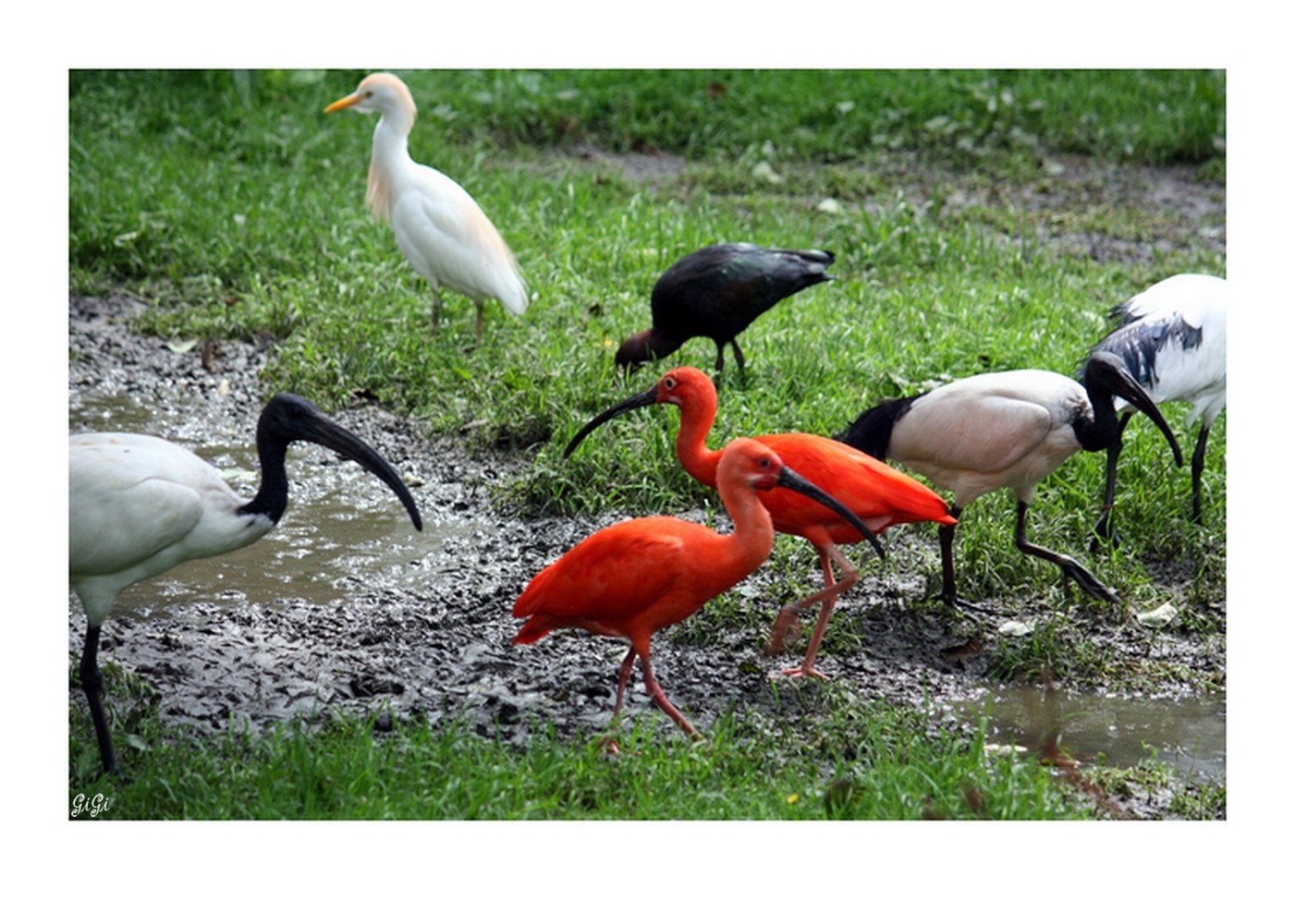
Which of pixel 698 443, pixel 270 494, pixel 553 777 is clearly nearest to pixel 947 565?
pixel 698 443

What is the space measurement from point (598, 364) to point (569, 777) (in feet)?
9.56

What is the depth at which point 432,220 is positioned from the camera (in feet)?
22.9

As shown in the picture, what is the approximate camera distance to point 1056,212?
945 centimetres

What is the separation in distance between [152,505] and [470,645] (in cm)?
124

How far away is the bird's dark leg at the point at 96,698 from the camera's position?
12.8ft

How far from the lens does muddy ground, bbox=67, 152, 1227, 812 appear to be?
4348 millimetres

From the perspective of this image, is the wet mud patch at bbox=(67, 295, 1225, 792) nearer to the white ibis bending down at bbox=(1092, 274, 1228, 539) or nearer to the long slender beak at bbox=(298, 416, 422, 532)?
the long slender beak at bbox=(298, 416, 422, 532)

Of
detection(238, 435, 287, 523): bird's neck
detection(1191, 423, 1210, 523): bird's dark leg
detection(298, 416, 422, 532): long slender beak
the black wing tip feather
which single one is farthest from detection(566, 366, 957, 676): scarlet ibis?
detection(1191, 423, 1210, 523): bird's dark leg

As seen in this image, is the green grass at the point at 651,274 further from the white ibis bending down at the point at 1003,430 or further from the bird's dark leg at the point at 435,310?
the white ibis bending down at the point at 1003,430

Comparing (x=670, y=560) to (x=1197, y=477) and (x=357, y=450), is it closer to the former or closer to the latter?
(x=357, y=450)

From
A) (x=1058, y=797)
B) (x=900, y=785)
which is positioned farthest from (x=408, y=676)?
(x=1058, y=797)

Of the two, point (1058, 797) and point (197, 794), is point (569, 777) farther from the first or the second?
point (1058, 797)

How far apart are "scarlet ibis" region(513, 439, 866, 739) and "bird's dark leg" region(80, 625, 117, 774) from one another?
1210 mm
